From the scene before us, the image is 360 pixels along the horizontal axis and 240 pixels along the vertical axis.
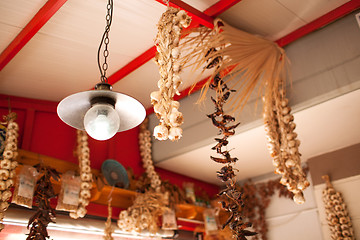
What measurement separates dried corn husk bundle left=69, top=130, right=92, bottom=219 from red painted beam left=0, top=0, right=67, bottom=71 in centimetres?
97

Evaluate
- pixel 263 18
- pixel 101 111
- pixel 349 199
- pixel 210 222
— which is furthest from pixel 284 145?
pixel 210 222

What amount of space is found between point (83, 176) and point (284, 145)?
1714 millimetres

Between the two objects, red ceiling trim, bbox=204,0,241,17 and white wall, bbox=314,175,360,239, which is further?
white wall, bbox=314,175,360,239

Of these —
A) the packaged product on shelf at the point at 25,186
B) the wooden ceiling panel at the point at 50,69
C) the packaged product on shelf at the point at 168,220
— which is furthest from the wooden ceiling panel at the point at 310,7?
the packaged product on shelf at the point at 25,186

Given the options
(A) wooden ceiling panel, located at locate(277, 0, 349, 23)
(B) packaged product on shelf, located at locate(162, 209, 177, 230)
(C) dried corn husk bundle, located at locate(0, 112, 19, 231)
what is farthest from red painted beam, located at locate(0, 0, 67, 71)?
(B) packaged product on shelf, located at locate(162, 209, 177, 230)

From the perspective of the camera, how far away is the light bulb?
157cm

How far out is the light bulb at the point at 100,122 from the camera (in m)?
1.57

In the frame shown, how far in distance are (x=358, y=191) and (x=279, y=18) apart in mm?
2004

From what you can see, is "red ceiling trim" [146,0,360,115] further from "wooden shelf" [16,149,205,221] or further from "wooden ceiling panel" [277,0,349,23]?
"wooden shelf" [16,149,205,221]

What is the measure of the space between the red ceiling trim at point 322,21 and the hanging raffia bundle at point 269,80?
21 cm

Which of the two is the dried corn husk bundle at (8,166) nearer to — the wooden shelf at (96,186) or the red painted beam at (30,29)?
the wooden shelf at (96,186)

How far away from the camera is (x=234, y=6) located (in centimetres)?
272

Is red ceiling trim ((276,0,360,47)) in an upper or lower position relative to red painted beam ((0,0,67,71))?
upper

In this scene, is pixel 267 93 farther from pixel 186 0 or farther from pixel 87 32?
pixel 87 32
